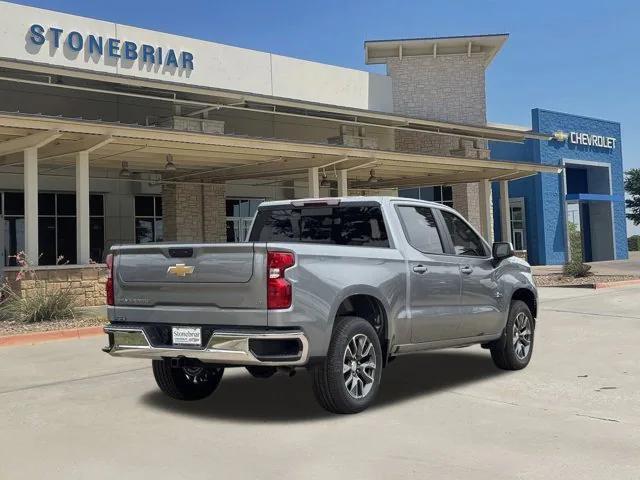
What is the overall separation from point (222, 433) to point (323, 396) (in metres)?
0.91

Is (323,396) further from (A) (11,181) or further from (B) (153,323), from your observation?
(A) (11,181)

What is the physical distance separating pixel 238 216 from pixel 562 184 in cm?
1612

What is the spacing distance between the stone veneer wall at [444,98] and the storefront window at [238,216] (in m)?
7.12

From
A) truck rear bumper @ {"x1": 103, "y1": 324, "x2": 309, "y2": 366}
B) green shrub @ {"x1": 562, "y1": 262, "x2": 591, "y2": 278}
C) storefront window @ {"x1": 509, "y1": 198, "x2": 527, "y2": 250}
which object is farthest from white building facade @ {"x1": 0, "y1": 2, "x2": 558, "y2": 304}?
truck rear bumper @ {"x1": 103, "y1": 324, "x2": 309, "y2": 366}

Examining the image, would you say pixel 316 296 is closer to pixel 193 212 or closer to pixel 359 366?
pixel 359 366

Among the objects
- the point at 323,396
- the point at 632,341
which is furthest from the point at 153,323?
the point at 632,341

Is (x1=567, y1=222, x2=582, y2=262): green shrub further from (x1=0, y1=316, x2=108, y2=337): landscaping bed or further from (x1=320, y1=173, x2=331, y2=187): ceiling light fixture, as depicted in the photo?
(x1=0, y1=316, x2=108, y2=337): landscaping bed

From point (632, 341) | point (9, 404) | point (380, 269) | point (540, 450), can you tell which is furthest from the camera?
point (632, 341)

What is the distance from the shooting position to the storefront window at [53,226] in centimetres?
2208

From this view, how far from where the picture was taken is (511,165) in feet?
83.3

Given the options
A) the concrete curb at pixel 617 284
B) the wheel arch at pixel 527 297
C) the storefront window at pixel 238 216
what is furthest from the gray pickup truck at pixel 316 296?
the storefront window at pixel 238 216

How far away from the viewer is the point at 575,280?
76.3 feet

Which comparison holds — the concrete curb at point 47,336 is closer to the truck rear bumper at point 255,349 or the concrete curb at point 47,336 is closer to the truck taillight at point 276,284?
the truck rear bumper at point 255,349

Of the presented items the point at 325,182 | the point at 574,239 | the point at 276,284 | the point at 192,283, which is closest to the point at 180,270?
the point at 192,283
